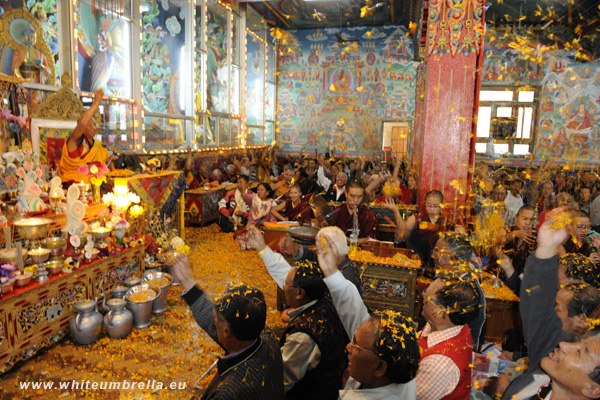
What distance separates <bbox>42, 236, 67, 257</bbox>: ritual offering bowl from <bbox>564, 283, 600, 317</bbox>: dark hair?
15.1ft

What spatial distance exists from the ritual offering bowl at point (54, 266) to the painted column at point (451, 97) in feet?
14.8

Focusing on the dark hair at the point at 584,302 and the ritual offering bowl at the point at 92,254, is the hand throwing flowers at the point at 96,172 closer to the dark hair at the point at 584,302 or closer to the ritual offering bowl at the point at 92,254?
the ritual offering bowl at the point at 92,254

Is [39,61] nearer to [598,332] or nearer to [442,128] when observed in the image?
[442,128]

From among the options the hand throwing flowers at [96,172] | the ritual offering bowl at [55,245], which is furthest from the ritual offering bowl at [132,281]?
the hand throwing flowers at [96,172]

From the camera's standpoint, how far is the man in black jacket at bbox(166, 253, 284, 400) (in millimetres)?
1761

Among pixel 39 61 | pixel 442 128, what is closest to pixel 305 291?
pixel 442 128

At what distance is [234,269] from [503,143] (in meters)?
11.2

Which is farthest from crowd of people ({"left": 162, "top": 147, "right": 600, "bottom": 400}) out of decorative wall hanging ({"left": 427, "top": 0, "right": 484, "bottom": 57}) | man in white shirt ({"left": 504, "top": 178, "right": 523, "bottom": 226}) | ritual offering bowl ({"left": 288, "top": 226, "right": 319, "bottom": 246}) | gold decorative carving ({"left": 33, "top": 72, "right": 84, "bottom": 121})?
gold decorative carving ({"left": 33, "top": 72, "right": 84, "bottom": 121})

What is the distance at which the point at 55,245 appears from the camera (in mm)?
4363

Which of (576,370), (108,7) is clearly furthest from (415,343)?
(108,7)

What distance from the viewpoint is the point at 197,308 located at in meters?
2.41

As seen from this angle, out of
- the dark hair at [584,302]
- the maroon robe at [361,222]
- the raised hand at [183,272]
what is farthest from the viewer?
the maroon robe at [361,222]

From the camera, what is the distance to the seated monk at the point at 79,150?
5.96m

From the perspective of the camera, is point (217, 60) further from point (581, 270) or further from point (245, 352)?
point (245, 352)
